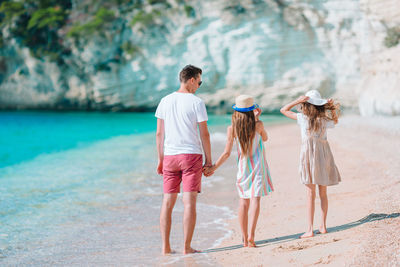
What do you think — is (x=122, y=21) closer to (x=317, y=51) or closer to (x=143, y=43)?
(x=143, y=43)

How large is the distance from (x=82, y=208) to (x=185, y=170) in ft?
10.1

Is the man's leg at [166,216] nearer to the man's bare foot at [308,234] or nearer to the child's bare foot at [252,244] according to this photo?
the child's bare foot at [252,244]

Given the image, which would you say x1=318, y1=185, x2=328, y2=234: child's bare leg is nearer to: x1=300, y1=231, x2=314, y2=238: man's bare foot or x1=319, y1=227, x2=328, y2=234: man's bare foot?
x1=319, y1=227, x2=328, y2=234: man's bare foot

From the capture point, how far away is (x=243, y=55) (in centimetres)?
2872

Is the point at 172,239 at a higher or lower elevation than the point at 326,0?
lower

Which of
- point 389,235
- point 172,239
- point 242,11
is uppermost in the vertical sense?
point 242,11

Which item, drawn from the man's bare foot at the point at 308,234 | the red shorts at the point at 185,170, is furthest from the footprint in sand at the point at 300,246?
the red shorts at the point at 185,170

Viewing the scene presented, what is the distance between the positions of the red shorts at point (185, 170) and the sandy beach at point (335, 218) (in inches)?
28.1

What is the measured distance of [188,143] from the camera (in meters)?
3.69

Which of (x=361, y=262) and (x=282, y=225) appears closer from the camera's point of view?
(x=361, y=262)

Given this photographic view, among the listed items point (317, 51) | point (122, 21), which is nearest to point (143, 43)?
point (122, 21)

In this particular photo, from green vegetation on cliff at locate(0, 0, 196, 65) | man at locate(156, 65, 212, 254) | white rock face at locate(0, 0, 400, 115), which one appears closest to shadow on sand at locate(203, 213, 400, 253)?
man at locate(156, 65, 212, 254)

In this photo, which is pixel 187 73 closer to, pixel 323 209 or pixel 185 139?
pixel 185 139

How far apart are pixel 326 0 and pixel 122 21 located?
14.1m
